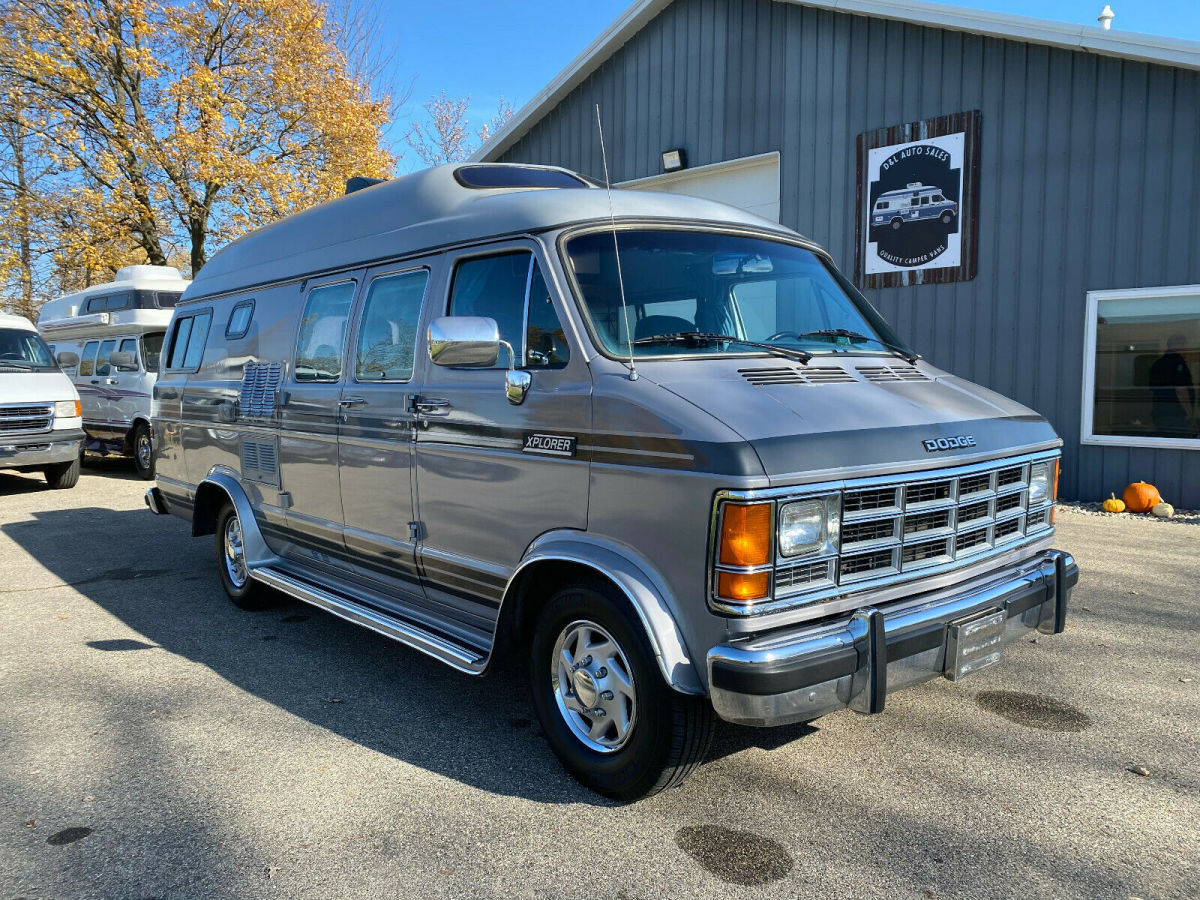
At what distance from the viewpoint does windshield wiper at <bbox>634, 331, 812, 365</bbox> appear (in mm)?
3514

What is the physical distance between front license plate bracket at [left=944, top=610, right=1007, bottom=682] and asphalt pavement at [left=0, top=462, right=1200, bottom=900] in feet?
1.68

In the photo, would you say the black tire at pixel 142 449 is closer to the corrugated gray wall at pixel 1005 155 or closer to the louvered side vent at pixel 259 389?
the louvered side vent at pixel 259 389

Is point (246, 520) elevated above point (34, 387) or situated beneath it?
situated beneath

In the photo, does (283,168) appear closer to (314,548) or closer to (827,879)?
(314,548)

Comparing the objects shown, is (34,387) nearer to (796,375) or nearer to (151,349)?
(151,349)

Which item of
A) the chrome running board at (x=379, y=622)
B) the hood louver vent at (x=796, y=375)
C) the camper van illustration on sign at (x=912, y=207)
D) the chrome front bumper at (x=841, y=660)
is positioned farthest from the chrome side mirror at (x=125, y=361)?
the chrome front bumper at (x=841, y=660)

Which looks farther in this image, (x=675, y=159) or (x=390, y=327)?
(x=675, y=159)

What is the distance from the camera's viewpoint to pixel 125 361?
13.0 meters

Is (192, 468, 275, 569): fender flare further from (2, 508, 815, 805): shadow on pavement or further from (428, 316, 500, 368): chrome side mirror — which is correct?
(428, 316, 500, 368): chrome side mirror

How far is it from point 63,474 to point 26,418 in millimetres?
1068

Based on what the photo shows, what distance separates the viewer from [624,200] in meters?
3.90

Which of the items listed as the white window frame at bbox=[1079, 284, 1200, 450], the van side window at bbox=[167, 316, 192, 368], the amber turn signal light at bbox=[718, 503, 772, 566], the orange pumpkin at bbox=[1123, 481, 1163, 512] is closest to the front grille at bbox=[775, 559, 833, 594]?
the amber turn signal light at bbox=[718, 503, 772, 566]

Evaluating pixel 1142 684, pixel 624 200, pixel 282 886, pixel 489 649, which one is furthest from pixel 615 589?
pixel 1142 684

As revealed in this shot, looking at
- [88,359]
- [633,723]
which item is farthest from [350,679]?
[88,359]
